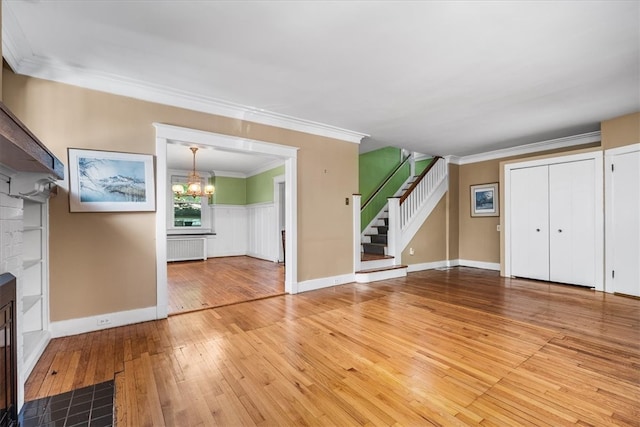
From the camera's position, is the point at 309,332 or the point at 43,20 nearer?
the point at 43,20

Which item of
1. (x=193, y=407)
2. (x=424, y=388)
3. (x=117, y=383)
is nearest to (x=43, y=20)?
(x=117, y=383)

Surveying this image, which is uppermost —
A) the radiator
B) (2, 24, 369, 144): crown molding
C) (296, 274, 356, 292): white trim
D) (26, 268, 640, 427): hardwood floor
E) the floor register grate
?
(2, 24, 369, 144): crown molding

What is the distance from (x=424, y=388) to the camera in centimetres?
203

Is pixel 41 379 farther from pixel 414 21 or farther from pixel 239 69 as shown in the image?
pixel 414 21

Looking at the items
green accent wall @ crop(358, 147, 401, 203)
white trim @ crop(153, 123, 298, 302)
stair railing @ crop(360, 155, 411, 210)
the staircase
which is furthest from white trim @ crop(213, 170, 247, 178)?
white trim @ crop(153, 123, 298, 302)

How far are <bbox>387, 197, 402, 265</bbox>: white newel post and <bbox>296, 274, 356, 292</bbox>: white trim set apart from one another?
127cm

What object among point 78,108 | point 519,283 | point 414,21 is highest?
point 414,21

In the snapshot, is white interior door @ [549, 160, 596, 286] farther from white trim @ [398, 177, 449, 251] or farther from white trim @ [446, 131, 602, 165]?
white trim @ [398, 177, 449, 251]

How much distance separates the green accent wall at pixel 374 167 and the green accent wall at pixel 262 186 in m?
2.08

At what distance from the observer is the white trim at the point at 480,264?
6.62 metres

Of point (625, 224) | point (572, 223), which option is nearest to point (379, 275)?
point (572, 223)

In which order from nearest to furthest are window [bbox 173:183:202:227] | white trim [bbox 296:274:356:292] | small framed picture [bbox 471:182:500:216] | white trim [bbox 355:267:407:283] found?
white trim [bbox 296:274:356:292] → white trim [bbox 355:267:407:283] → small framed picture [bbox 471:182:500:216] → window [bbox 173:183:202:227]

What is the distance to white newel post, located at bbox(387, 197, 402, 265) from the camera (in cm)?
597

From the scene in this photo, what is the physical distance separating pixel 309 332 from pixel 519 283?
4351mm
